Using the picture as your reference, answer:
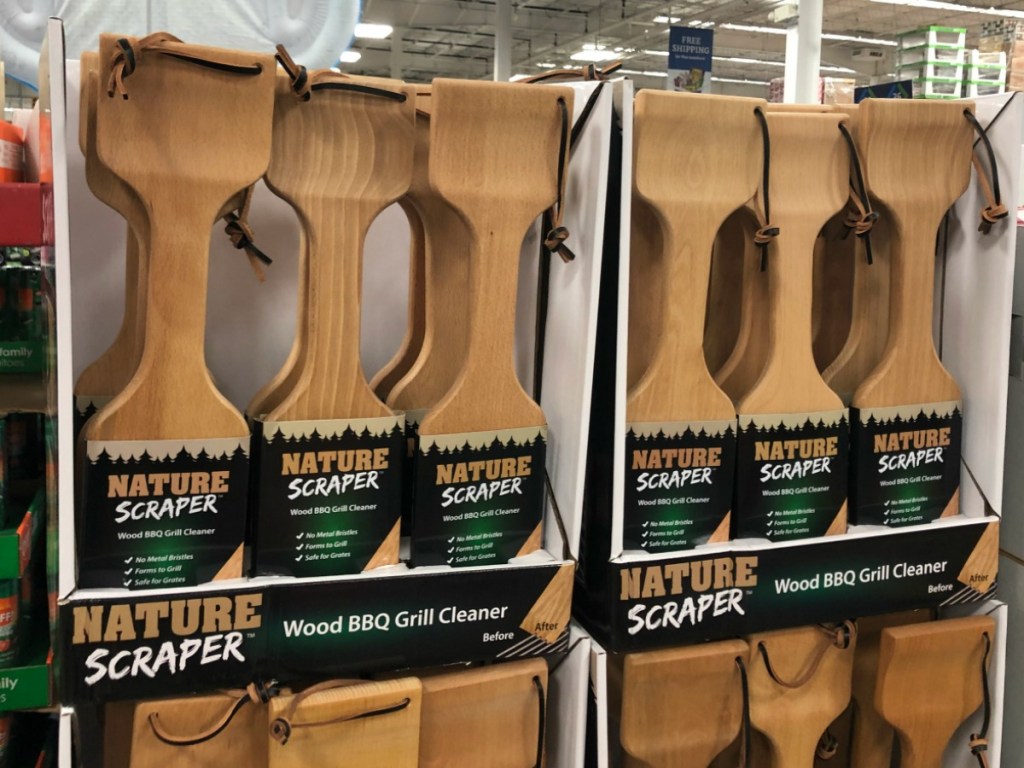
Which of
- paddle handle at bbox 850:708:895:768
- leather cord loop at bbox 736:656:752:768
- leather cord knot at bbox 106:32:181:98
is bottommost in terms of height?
paddle handle at bbox 850:708:895:768

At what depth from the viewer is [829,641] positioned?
1282 mm

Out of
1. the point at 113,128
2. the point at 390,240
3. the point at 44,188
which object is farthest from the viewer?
the point at 390,240

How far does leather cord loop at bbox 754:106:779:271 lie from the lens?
1170 millimetres

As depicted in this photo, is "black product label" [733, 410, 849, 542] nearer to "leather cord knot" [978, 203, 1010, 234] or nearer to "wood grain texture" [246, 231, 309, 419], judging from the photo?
"leather cord knot" [978, 203, 1010, 234]

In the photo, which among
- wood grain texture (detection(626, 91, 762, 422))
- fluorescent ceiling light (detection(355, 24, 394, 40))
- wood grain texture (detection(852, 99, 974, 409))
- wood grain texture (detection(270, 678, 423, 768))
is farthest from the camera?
fluorescent ceiling light (detection(355, 24, 394, 40))

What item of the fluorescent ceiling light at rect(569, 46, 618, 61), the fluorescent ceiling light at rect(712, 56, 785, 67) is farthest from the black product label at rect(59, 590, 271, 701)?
the fluorescent ceiling light at rect(712, 56, 785, 67)

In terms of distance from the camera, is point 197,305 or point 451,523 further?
point 451,523

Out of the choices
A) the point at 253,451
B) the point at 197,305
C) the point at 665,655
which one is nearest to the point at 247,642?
the point at 253,451

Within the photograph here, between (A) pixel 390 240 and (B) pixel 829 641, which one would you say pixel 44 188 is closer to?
(A) pixel 390 240

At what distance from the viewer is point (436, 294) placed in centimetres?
116

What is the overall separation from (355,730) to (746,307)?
0.76 meters

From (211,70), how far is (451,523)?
583 mm

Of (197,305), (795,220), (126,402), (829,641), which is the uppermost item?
(795,220)

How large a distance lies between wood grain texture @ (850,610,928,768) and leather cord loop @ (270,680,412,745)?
2.41ft
